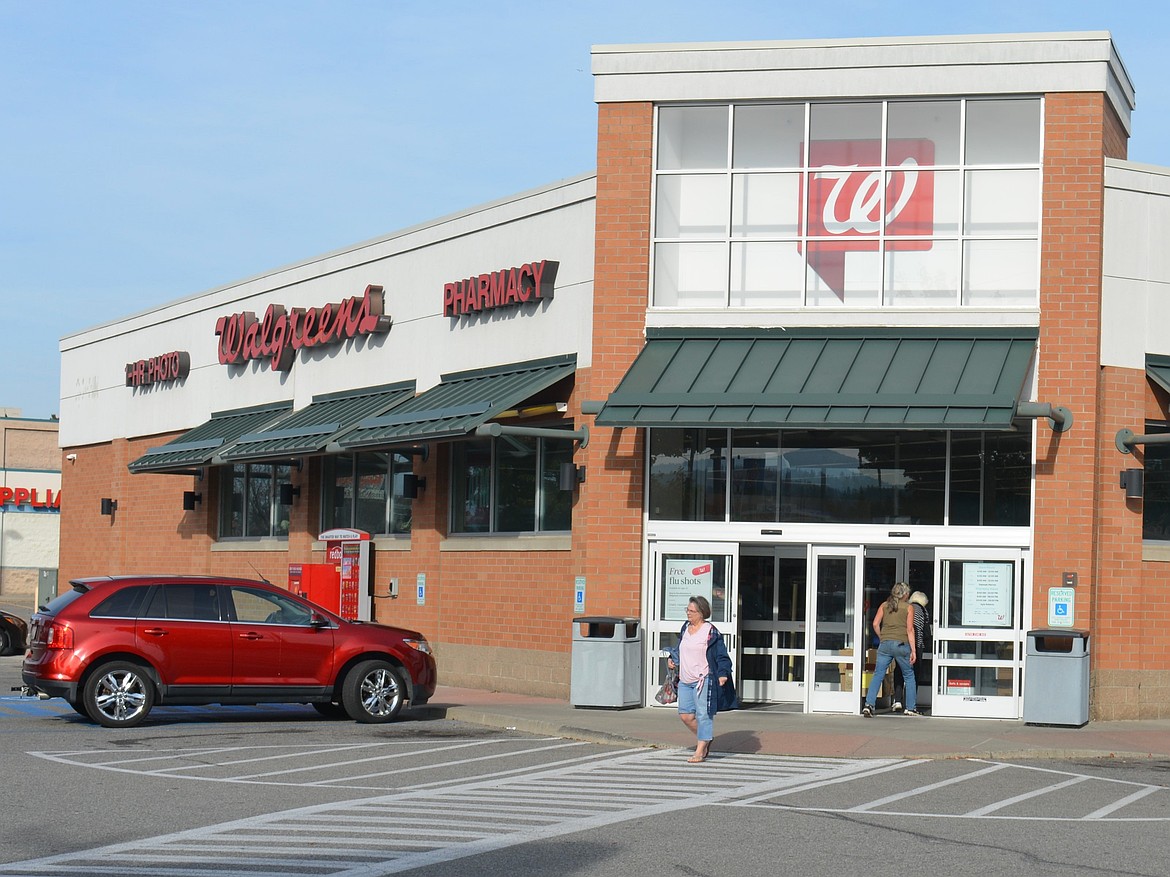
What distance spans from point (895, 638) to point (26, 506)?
46.5m

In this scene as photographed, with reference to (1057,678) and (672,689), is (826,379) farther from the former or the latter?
(672,689)

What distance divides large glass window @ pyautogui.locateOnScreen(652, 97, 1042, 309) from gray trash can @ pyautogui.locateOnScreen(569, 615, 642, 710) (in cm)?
428

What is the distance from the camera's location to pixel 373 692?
59.2 feet

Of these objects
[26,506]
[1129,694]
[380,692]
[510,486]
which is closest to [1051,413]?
[1129,694]

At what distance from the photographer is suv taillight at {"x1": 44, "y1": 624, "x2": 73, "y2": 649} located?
54.4 feet

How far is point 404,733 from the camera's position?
17000 mm

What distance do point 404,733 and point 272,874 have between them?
8563mm

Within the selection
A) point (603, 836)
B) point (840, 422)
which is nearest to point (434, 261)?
point (840, 422)

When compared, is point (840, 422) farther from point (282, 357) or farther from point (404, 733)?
point (282, 357)

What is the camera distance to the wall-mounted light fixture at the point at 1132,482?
61.8 ft

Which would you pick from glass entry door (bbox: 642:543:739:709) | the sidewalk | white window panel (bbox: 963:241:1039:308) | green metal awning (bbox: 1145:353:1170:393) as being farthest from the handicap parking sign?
glass entry door (bbox: 642:543:739:709)

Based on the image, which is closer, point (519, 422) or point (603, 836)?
point (603, 836)

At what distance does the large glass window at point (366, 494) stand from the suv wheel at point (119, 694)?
27.8 ft

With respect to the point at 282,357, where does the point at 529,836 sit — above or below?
below
